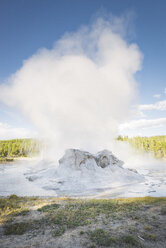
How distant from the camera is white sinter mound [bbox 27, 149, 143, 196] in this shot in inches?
1163

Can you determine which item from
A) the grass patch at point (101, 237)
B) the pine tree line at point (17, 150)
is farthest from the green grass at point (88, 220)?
the pine tree line at point (17, 150)

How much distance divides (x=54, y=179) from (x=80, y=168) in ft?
23.2

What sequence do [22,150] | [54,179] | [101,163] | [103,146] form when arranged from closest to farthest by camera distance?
[54,179] → [101,163] → [103,146] → [22,150]

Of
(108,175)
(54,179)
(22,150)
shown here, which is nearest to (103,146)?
(108,175)

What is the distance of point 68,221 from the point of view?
12.1m

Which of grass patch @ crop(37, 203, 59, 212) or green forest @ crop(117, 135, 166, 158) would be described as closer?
grass patch @ crop(37, 203, 59, 212)

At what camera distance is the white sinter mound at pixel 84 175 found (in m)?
29.5

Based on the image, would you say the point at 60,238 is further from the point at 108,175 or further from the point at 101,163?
the point at 101,163

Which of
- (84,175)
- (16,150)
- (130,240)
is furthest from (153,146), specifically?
(130,240)

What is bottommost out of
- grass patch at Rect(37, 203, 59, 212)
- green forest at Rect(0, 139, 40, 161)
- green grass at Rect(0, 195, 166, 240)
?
grass patch at Rect(37, 203, 59, 212)

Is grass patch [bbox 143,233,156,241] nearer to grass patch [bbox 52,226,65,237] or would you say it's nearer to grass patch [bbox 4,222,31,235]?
grass patch [bbox 52,226,65,237]

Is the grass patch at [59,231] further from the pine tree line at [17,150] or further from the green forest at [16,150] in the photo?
the pine tree line at [17,150]

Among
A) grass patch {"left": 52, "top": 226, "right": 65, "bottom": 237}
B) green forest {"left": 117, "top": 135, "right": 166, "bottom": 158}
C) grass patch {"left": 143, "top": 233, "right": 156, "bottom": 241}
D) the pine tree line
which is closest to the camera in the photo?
grass patch {"left": 143, "top": 233, "right": 156, "bottom": 241}

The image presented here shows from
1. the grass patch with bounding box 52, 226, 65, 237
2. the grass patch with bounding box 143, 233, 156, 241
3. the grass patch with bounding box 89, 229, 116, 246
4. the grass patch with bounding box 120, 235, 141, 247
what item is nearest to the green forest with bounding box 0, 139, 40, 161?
the grass patch with bounding box 52, 226, 65, 237
